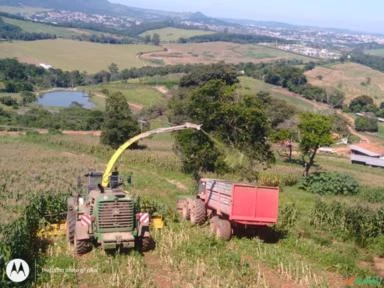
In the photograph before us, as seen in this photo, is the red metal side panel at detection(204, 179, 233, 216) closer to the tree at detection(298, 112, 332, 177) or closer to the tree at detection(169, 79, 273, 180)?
the tree at detection(169, 79, 273, 180)

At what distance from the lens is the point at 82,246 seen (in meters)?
15.3

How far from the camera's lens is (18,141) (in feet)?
162

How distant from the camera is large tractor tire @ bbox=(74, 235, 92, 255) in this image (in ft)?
50.0

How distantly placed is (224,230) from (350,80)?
127279 mm

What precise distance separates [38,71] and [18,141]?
7834cm

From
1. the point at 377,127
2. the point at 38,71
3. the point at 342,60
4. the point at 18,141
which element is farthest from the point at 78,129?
the point at 342,60

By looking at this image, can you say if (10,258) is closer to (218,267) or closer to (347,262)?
(218,267)

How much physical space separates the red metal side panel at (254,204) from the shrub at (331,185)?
1506cm

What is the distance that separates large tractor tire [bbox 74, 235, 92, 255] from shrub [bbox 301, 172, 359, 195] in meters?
19.4

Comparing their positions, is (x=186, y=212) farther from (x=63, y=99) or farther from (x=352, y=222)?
(x=63, y=99)

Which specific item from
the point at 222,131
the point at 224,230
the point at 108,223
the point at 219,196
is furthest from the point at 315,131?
the point at 108,223

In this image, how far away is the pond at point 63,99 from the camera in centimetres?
9469

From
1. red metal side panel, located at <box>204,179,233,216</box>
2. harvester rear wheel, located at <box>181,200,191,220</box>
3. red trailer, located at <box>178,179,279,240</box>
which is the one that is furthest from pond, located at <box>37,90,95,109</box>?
red trailer, located at <box>178,179,279,240</box>

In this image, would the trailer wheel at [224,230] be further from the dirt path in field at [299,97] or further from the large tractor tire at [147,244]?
the dirt path in field at [299,97]
